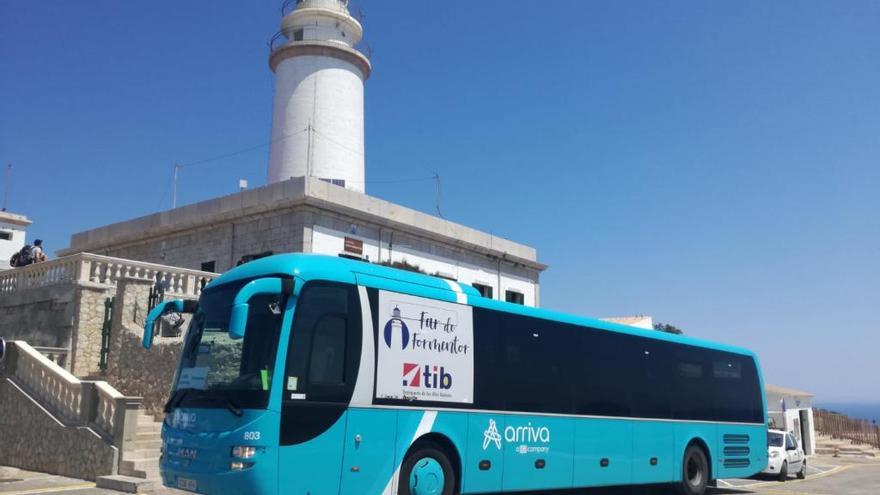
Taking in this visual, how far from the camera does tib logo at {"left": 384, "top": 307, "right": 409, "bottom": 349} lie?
9219 mm

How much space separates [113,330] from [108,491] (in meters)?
6.70

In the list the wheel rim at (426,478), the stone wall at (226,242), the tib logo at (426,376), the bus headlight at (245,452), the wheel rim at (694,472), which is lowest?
the wheel rim at (694,472)

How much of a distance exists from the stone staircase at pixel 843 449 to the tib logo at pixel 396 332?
35803 mm

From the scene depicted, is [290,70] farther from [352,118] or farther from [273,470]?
[273,470]

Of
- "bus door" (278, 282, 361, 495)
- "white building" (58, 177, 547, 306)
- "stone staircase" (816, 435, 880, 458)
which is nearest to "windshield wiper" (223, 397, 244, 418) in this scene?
"bus door" (278, 282, 361, 495)

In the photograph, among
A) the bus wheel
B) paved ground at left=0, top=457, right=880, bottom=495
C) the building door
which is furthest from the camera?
the building door

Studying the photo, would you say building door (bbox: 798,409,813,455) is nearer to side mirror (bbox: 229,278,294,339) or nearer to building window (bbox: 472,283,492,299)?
building window (bbox: 472,283,492,299)

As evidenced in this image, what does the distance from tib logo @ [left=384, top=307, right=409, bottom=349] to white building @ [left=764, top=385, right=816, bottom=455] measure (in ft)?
95.5

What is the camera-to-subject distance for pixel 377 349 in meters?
9.00

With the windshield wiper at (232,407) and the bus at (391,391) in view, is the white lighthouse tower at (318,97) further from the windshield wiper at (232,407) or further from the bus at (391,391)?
the windshield wiper at (232,407)

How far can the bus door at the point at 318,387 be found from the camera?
25.9 ft

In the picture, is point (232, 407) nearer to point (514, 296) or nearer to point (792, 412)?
point (514, 296)

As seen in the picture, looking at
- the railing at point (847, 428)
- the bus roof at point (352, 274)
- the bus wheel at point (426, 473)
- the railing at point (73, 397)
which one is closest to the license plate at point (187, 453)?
the bus roof at point (352, 274)

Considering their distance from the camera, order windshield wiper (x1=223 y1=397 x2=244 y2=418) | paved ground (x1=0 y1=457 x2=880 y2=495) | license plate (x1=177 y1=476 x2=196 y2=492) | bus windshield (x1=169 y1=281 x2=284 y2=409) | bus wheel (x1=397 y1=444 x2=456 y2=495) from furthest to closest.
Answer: paved ground (x1=0 y1=457 x2=880 y2=495) → bus wheel (x1=397 y1=444 x2=456 y2=495) → license plate (x1=177 y1=476 x2=196 y2=492) → bus windshield (x1=169 y1=281 x2=284 y2=409) → windshield wiper (x1=223 y1=397 x2=244 y2=418)
